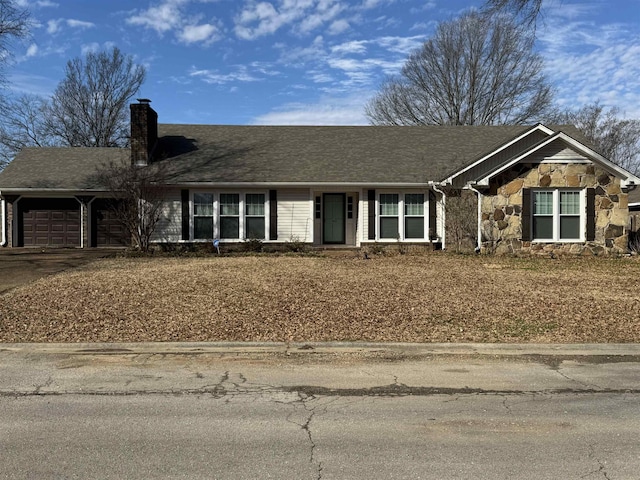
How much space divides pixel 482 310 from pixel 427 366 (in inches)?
117

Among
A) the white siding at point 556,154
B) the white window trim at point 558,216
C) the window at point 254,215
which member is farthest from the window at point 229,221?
the white siding at point 556,154

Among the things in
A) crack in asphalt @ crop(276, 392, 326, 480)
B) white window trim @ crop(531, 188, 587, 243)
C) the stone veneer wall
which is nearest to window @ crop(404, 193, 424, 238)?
the stone veneer wall

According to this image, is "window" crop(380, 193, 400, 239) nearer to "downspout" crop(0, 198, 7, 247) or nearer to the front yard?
the front yard

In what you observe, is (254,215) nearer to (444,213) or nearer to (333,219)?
(333,219)

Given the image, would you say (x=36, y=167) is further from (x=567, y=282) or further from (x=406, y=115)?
(x=406, y=115)

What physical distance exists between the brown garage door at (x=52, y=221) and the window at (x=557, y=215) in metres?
17.8

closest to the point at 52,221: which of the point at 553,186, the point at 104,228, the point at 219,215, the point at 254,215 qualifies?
the point at 104,228

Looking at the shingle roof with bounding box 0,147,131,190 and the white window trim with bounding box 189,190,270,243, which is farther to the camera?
the shingle roof with bounding box 0,147,131,190

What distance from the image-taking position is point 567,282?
12000 millimetres

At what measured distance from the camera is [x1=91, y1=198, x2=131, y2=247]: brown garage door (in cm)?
2227

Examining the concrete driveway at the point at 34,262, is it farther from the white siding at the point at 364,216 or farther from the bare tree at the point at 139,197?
the white siding at the point at 364,216

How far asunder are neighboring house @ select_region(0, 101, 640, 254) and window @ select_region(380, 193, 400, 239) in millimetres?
38

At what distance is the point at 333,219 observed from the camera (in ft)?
70.2

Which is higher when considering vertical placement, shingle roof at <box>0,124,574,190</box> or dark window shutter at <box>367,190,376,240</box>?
shingle roof at <box>0,124,574,190</box>
